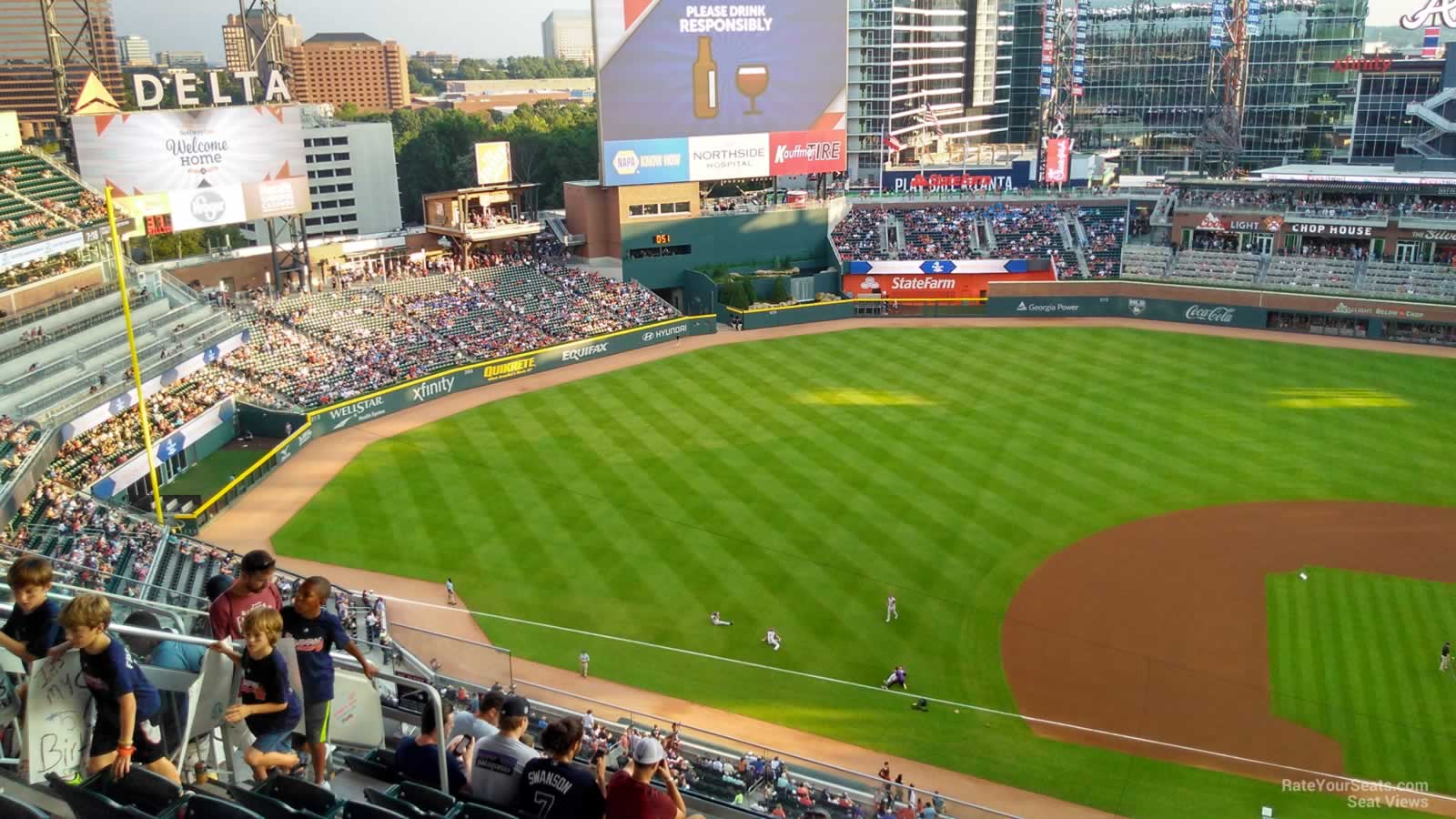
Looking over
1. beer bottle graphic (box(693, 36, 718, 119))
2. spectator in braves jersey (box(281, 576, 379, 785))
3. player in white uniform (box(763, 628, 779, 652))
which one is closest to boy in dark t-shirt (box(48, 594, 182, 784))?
spectator in braves jersey (box(281, 576, 379, 785))

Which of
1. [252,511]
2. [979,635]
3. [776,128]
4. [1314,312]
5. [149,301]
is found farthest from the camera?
[776,128]

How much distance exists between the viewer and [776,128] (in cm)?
5612

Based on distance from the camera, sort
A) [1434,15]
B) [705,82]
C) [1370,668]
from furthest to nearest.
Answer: [1434,15]
[705,82]
[1370,668]

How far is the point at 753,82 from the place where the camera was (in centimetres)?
5500

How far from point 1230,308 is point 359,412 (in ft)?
135

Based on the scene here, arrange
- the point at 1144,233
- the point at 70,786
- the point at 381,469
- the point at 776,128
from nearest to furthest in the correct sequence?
the point at 70,786 → the point at 381,469 → the point at 776,128 → the point at 1144,233

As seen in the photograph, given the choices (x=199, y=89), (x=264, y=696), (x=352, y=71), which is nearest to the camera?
(x=264, y=696)

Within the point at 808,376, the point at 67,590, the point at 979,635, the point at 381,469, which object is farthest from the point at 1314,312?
the point at 67,590

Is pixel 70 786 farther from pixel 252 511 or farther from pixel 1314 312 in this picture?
pixel 1314 312

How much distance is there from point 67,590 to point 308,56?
7001 inches

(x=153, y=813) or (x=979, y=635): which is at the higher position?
(x=153, y=813)

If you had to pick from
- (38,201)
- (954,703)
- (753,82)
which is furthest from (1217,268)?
(38,201)

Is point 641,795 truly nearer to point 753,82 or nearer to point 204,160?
point 204,160

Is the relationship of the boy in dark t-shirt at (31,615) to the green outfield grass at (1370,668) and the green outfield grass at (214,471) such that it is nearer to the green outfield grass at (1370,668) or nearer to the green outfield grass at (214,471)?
the green outfield grass at (1370,668)
